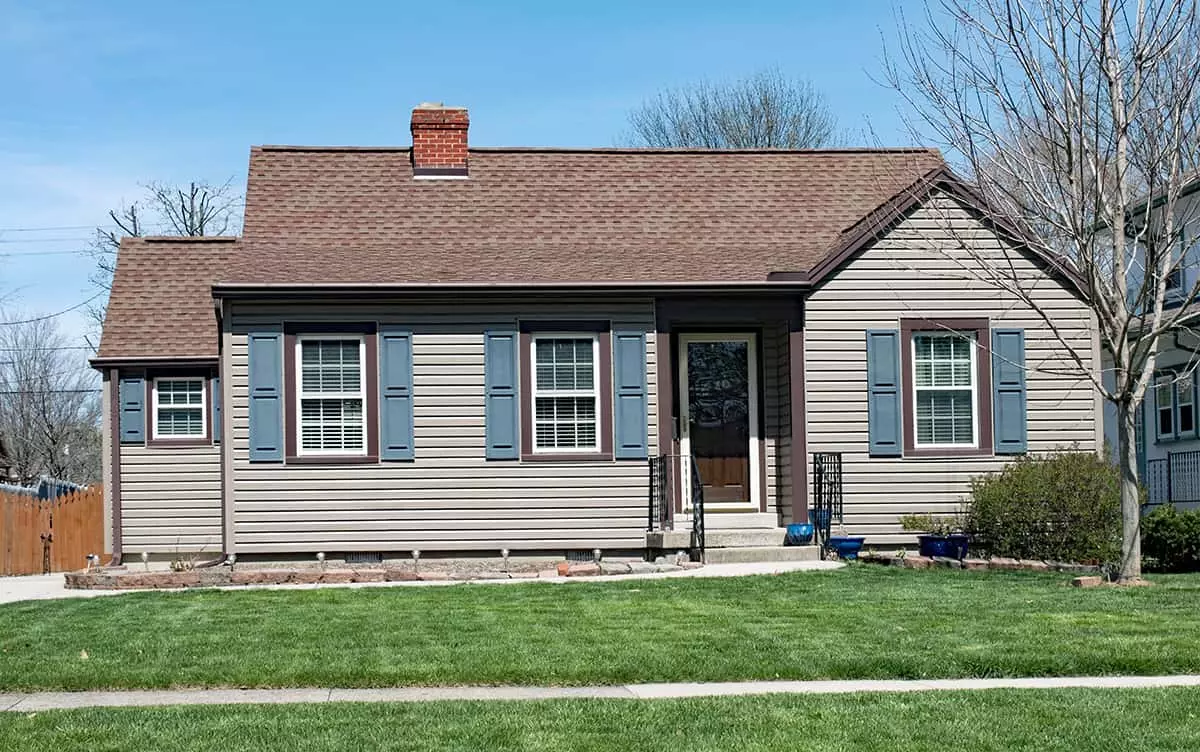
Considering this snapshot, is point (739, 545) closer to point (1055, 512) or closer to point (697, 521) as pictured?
point (697, 521)

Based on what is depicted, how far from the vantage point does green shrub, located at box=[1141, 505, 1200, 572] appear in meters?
17.8

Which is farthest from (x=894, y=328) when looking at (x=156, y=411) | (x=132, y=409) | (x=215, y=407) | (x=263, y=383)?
(x=132, y=409)

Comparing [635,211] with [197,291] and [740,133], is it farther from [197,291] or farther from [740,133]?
[740,133]

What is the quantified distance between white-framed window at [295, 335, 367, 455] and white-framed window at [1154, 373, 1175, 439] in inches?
589

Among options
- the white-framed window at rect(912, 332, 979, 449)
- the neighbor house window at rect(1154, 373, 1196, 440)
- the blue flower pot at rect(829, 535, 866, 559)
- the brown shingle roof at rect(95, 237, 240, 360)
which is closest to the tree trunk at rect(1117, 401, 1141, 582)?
the blue flower pot at rect(829, 535, 866, 559)

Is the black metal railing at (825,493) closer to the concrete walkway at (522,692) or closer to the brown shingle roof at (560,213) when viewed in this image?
the brown shingle roof at (560,213)

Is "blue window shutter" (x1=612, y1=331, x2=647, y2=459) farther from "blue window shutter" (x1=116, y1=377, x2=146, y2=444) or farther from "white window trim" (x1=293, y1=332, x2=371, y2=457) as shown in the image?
"blue window shutter" (x1=116, y1=377, x2=146, y2=444)

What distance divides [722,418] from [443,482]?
3.66m

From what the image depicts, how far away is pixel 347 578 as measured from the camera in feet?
51.6

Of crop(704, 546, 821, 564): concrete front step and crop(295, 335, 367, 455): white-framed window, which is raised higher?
crop(295, 335, 367, 455): white-framed window

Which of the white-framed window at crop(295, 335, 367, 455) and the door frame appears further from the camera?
the door frame

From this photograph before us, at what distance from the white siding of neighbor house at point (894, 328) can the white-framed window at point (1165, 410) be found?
8.66m

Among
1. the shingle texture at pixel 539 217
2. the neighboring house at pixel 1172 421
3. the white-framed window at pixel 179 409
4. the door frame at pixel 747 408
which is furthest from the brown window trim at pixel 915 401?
the white-framed window at pixel 179 409

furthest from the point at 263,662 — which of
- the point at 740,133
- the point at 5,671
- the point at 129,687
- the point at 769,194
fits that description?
the point at 740,133
